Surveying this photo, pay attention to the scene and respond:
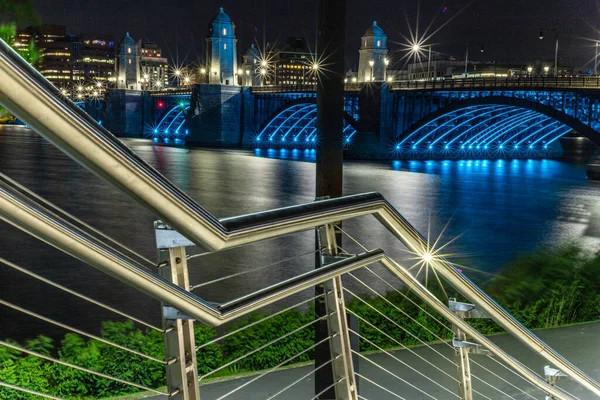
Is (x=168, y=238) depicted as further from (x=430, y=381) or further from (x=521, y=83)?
(x=521, y=83)

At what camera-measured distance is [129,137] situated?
349 feet

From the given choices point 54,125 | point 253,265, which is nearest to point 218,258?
point 253,265

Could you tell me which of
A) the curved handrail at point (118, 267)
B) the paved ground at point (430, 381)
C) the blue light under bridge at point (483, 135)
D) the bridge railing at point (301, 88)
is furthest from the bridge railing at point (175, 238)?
the bridge railing at point (301, 88)

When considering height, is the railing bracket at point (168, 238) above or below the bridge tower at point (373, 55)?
below

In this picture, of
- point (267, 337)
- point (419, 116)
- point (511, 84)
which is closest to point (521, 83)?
point (511, 84)

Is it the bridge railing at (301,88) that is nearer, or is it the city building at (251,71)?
the bridge railing at (301,88)

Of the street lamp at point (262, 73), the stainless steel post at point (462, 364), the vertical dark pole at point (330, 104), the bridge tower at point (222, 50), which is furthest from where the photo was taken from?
the street lamp at point (262, 73)

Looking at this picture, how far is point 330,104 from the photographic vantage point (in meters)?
4.68

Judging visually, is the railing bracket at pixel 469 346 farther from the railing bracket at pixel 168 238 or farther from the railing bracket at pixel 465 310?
the railing bracket at pixel 168 238

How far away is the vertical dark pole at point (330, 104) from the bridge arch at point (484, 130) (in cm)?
4911

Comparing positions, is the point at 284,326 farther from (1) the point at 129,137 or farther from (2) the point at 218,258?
(1) the point at 129,137

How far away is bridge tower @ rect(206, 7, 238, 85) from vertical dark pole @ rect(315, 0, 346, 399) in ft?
289

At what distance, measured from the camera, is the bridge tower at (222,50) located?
301 feet

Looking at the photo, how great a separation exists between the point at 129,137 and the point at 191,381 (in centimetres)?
10733
